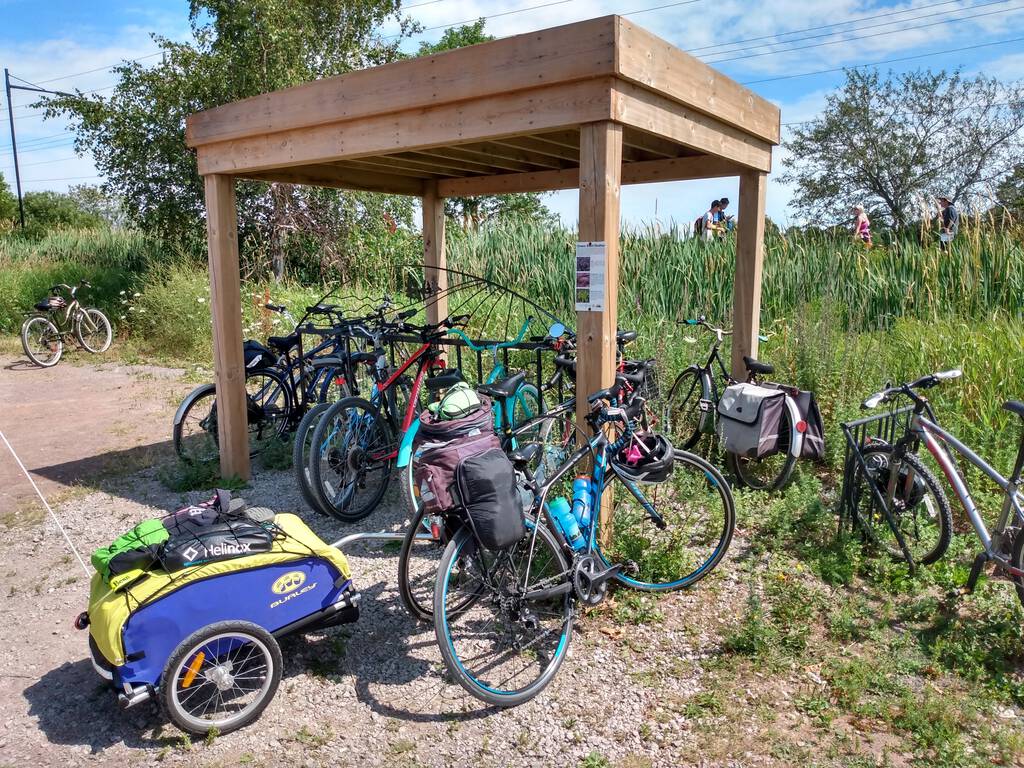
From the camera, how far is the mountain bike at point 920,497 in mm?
3449

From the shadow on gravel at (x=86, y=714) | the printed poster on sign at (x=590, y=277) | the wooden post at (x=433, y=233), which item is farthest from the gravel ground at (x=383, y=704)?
the wooden post at (x=433, y=233)

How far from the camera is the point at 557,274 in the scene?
955 centimetres

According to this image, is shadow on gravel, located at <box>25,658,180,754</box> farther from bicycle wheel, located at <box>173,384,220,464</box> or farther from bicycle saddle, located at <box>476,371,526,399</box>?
bicycle wheel, located at <box>173,384,220,464</box>

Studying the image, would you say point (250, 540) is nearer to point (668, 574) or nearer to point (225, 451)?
point (668, 574)

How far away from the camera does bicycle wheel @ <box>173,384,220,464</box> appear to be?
18.8 feet

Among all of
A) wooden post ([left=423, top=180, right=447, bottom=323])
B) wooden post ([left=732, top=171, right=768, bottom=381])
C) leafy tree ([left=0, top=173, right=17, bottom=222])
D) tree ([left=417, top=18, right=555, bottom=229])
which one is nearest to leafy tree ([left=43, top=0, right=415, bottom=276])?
tree ([left=417, top=18, right=555, bottom=229])

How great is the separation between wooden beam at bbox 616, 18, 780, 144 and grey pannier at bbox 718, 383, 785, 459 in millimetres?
1571

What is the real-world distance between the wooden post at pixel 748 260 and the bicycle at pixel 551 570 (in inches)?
70.7

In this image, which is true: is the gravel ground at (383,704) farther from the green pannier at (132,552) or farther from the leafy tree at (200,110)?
the leafy tree at (200,110)

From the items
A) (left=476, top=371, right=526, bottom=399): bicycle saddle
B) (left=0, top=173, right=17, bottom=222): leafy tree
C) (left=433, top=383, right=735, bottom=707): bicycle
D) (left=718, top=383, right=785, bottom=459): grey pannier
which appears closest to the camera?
(left=433, top=383, right=735, bottom=707): bicycle

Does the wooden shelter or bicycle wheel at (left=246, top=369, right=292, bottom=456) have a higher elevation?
the wooden shelter

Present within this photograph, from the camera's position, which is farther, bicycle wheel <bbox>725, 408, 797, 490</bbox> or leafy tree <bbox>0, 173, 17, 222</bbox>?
leafy tree <bbox>0, 173, 17, 222</bbox>

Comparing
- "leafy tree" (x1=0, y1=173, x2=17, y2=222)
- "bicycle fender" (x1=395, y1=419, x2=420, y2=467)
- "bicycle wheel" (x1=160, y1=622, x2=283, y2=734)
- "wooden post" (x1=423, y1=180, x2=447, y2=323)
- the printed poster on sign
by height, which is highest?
"leafy tree" (x1=0, y1=173, x2=17, y2=222)

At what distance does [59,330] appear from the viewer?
11.9 meters
